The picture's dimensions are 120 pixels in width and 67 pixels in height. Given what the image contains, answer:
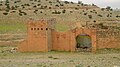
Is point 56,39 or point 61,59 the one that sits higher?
point 56,39

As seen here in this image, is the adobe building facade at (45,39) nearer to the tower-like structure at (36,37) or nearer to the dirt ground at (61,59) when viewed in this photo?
the tower-like structure at (36,37)

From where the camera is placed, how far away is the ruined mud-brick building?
39031 millimetres

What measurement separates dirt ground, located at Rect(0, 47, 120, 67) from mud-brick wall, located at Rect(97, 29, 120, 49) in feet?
1.77

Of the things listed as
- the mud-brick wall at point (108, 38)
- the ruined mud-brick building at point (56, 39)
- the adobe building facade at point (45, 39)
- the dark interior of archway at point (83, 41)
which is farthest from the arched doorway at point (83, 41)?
the adobe building facade at point (45, 39)

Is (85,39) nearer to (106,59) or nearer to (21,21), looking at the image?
(106,59)

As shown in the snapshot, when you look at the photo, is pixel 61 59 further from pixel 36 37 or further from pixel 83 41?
pixel 83 41

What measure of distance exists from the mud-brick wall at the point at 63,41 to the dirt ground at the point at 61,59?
0.88 meters

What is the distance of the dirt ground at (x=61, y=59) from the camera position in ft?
102

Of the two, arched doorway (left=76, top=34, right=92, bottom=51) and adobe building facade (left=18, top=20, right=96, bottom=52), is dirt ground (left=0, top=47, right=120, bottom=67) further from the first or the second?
arched doorway (left=76, top=34, right=92, bottom=51)

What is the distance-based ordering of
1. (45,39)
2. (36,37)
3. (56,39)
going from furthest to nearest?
1. (56,39)
2. (36,37)
3. (45,39)

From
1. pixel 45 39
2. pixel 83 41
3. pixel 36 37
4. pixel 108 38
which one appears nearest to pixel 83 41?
pixel 83 41

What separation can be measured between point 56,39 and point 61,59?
5475 mm

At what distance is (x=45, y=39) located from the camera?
1533 inches

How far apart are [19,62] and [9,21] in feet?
101
